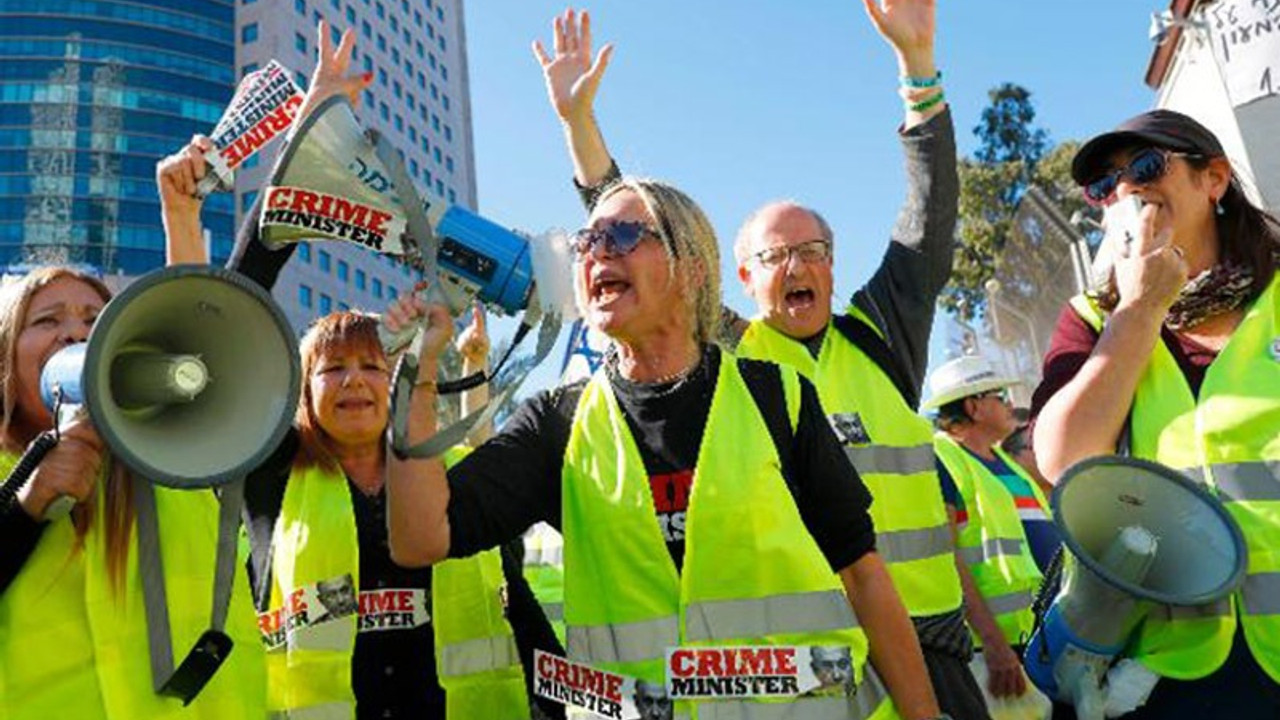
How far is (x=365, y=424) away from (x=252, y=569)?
22.3 inches

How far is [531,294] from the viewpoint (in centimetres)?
208

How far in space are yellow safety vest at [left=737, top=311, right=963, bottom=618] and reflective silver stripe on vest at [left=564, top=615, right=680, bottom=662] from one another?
103cm

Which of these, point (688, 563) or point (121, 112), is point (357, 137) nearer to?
point (688, 563)

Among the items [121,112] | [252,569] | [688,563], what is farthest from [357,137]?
[121,112]

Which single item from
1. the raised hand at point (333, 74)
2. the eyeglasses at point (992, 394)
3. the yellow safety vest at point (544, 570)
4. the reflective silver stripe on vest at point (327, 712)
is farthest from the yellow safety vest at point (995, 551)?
the raised hand at point (333, 74)

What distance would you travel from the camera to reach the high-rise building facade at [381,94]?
2490 inches

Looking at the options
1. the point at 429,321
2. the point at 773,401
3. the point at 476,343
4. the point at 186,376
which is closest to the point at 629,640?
the point at 773,401

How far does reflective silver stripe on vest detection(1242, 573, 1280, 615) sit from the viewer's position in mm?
1966

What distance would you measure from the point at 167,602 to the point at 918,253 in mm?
2153

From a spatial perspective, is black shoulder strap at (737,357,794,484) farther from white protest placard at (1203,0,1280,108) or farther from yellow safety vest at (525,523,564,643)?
white protest placard at (1203,0,1280,108)

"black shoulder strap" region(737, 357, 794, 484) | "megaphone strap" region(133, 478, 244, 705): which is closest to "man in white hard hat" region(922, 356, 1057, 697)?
"black shoulder strap" region(737, 357, 794, 484)

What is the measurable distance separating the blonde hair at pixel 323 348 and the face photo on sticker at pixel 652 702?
1746 mm

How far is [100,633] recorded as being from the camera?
2.10 m

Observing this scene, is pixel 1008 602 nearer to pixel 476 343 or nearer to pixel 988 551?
pixel 988 551
